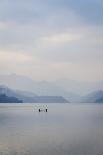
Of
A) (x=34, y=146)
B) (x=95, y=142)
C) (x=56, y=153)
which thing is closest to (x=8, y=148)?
(x=34, y=146)

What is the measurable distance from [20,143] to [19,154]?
368 inches

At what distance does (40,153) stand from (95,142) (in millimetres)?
12358

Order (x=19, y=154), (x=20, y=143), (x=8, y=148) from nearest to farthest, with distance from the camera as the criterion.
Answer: (x=19, y=154)
(x=8, y=148)
(x=20, y=143)

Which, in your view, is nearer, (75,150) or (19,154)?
(19,154)

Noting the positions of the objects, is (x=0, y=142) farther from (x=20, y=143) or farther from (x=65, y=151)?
(x=65, y=151)

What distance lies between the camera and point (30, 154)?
116 feet

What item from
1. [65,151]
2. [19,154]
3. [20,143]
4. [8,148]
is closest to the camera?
[19,154]

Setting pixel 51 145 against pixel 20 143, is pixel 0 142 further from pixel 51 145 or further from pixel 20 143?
pixel 51 145

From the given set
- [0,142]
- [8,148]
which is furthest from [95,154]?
[0,142]

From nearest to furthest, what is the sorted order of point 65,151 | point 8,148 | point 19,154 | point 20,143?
1. point 19,154
2. point 65,151
3. point 8,148
4. point 20,143

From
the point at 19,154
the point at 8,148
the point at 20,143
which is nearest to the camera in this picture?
the point at 19,154

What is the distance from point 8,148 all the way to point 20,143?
412cm

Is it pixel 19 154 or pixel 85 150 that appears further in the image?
pixel 85 150

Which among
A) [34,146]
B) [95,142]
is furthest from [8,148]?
[95,142]
